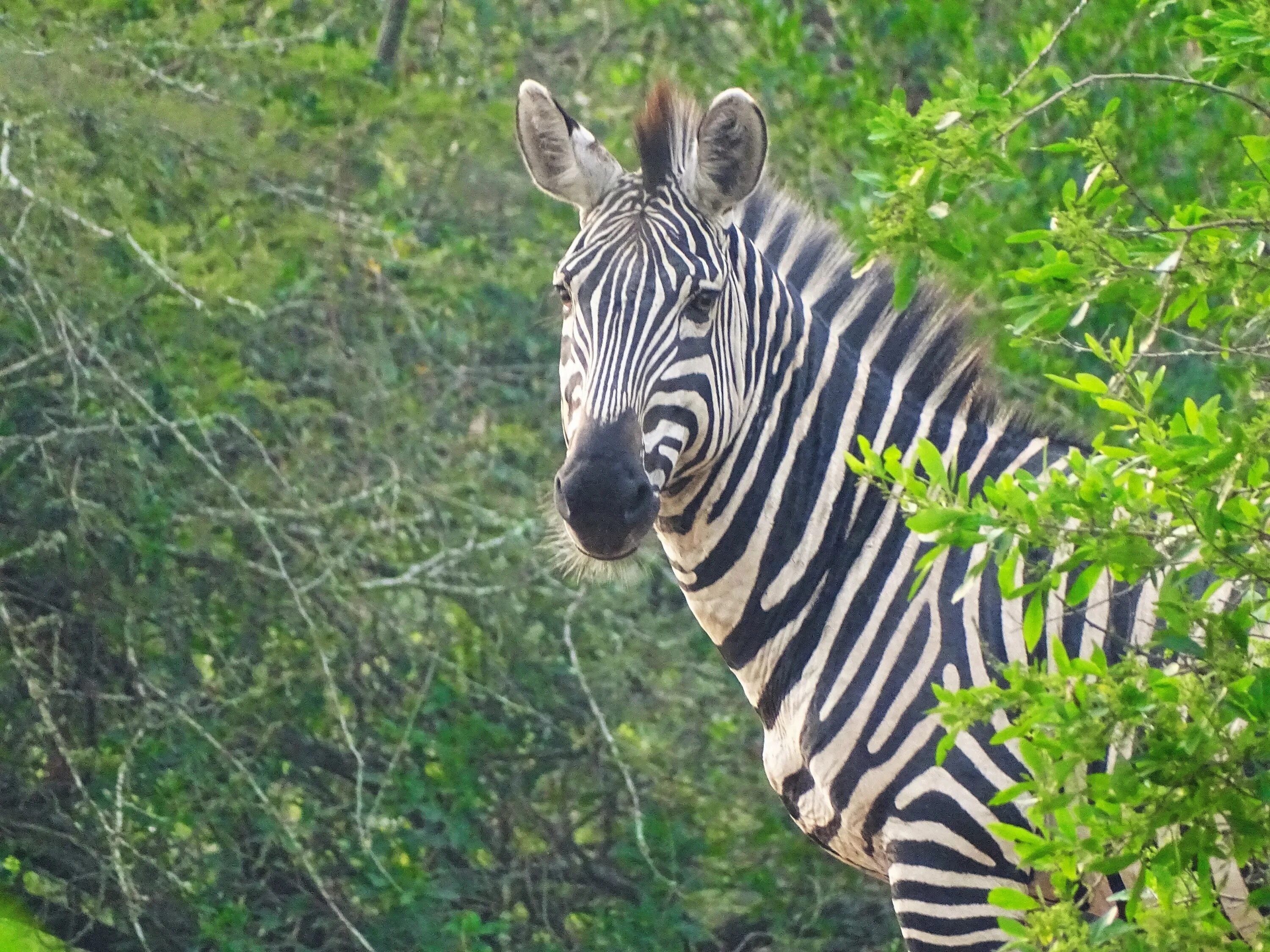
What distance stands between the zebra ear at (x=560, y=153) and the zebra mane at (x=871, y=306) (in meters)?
0.42

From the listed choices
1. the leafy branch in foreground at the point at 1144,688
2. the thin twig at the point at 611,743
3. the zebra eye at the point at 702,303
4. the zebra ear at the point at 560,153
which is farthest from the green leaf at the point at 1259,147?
the thin twig at the point at 611,743

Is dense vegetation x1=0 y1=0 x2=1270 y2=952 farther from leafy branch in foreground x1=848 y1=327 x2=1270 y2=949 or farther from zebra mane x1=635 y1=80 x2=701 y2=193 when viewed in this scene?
leafy branch in foreground x1=848 y1=327 x2=1270 y2=949

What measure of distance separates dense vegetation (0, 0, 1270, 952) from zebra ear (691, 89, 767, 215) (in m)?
1.56

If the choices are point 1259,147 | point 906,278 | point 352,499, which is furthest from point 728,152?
point 352,499

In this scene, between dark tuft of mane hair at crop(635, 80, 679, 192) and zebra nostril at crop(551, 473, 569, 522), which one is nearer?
zebra nostril at crop(551, 473, 569, 522)

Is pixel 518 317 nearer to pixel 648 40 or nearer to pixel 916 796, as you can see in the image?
pixel 648 40

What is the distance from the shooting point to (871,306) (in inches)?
157

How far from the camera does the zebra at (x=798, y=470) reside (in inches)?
135

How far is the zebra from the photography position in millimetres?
3420

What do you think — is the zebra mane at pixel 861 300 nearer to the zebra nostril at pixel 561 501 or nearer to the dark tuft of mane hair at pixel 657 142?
the dark tuft of mane hair at pixel 657 142

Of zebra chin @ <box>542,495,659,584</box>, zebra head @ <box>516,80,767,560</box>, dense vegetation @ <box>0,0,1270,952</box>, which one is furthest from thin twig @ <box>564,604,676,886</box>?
zebra head @ <box>516,80,767,560</box>

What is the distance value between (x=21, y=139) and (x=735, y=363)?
354cm

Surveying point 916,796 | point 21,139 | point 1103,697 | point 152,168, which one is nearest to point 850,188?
point 152,168

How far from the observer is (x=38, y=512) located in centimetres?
590
